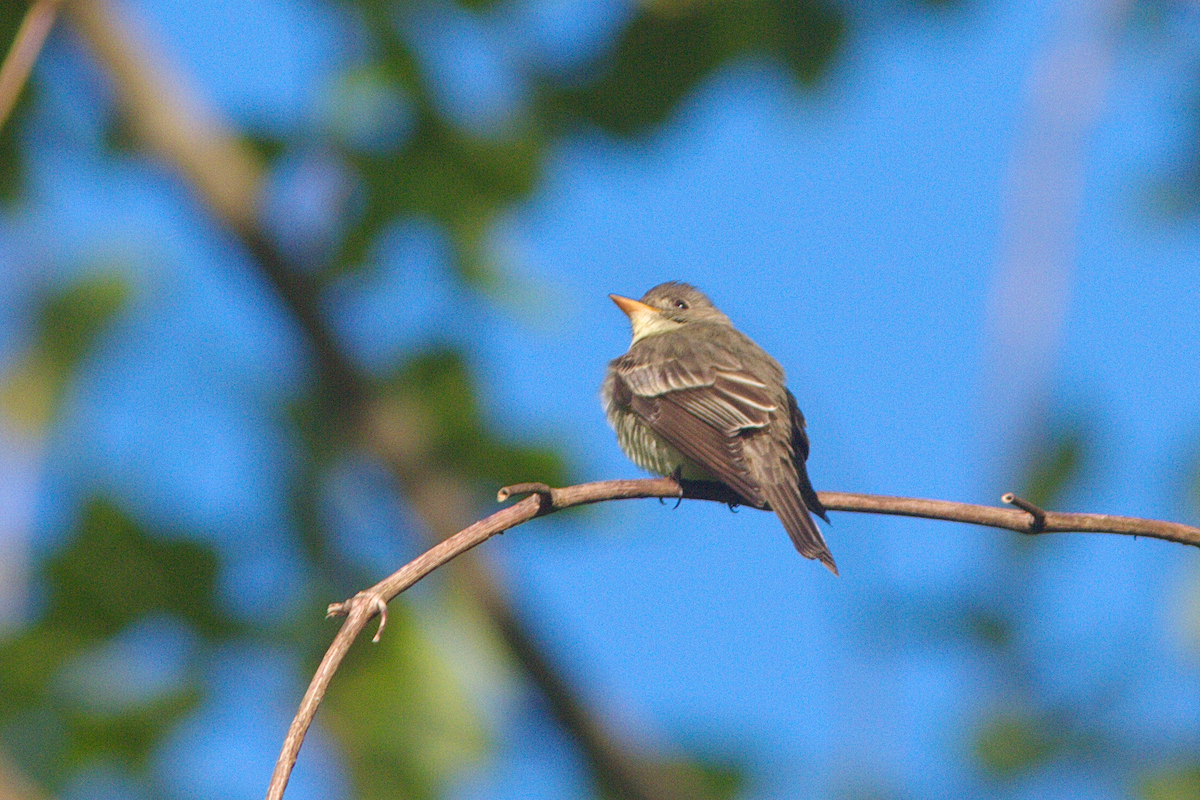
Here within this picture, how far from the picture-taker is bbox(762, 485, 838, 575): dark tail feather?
454 cm

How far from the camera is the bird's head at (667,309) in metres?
7.38

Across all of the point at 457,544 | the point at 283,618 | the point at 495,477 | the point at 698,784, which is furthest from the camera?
the point at 698,784

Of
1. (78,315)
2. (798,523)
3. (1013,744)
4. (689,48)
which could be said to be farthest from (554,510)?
(78,315)

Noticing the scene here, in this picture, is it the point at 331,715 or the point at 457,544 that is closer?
the point at 457,544

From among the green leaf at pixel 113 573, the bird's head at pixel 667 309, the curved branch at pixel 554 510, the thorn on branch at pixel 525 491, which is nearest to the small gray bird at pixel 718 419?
the bird's head at pixel 667 309

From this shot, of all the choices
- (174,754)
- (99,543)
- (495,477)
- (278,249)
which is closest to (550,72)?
(278,249)

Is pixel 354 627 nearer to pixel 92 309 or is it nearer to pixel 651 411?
pixel 651 411

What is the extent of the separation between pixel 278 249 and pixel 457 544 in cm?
532

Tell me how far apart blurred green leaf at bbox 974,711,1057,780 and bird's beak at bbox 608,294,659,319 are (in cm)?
320

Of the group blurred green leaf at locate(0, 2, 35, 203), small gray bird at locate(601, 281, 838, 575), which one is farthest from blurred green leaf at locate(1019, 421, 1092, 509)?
blurred green leaf at locate(0, 2, 35, 203)

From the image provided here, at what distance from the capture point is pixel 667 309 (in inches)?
303

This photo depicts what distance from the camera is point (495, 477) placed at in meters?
8.06

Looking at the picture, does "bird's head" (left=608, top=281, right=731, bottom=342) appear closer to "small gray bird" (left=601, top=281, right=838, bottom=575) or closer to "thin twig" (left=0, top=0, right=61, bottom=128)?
"small gray bird" (left=601, top=281, right=838, bottom=575)

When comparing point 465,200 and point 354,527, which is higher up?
point 465,200
